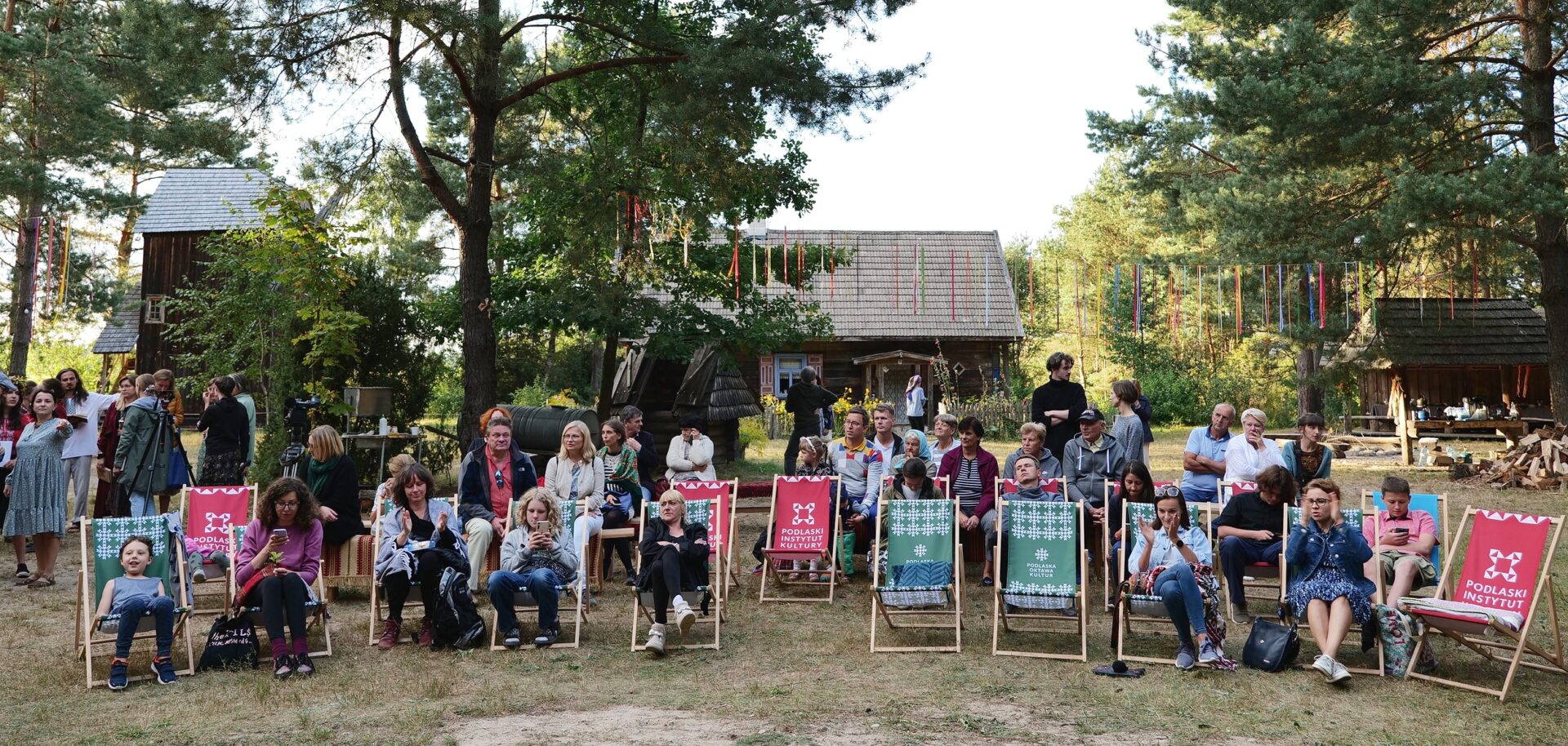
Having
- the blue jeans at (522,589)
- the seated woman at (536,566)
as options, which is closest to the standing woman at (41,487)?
the seated woman at (536,566)

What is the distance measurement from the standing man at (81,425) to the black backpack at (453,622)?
4.17 meters

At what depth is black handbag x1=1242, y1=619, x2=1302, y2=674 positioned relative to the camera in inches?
231

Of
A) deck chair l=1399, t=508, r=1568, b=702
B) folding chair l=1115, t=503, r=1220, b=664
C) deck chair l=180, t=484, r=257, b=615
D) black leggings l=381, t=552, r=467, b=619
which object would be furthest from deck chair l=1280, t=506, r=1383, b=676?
deck chair l=180, t=484, r=257, b=615

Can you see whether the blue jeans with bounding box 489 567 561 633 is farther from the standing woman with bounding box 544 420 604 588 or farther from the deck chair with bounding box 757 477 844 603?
the deck chair with bounding box 757 477 844 603

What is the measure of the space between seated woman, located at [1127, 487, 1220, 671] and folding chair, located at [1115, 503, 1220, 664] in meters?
0.06

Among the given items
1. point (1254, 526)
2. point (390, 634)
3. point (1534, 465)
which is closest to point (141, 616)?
point (390, 634)

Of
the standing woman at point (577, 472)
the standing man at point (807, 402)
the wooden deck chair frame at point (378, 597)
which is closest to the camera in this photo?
the wooden deck chair frame at point (378, 597)

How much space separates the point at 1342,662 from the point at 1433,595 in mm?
1225

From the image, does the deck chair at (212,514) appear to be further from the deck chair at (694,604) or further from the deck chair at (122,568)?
the deck chair at (694,604)

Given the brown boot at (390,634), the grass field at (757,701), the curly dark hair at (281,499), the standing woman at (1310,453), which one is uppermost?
the standing woman at (1310,453)

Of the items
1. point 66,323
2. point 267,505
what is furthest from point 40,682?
point 66,323

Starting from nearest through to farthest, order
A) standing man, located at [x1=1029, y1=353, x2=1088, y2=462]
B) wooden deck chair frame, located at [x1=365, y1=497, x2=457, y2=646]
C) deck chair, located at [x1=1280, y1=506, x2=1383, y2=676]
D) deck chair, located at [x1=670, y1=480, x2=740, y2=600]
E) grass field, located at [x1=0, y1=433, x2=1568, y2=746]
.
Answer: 1. grass field, located at [x1=0, y1=433, x2=1568, y2=746]
2. deck chair, located at [x1=1280, y1=506, x2=1383, y2=676]
3. wooden deck chair frame, located at [x1=365, y1=497, x2=457, y2=646]
4. deck chair, located at [x1=670, y1=480, x2=740, y2=600]
5. standing man, located at [x1=1029, y1=353, x2=1088, y2=462]

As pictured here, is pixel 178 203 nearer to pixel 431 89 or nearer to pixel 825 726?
pixel 431 89

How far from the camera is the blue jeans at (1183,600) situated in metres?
5.94
